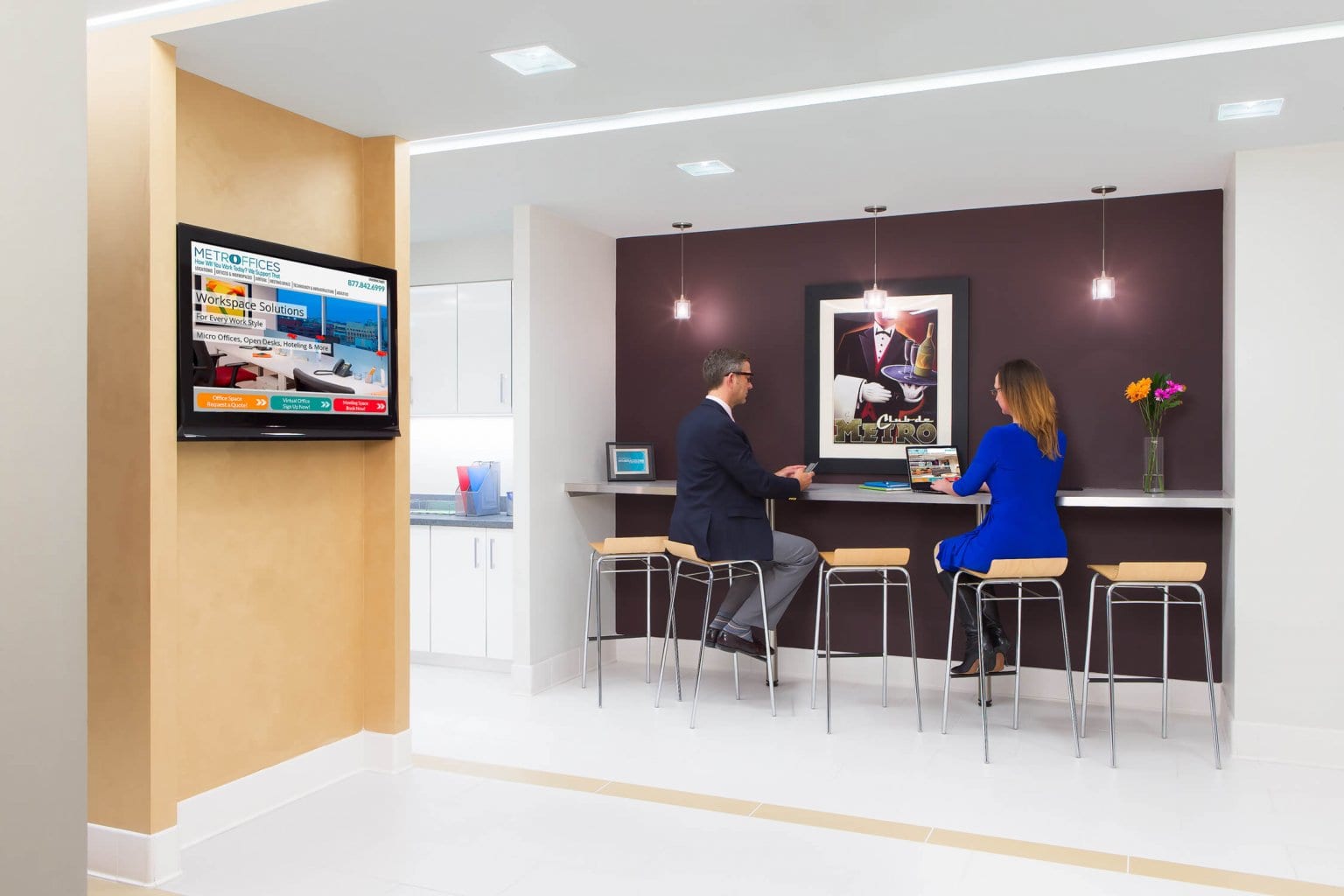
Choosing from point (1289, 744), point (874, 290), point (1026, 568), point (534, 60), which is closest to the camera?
point (534, 60)

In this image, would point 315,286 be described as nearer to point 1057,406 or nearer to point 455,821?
point 455,821

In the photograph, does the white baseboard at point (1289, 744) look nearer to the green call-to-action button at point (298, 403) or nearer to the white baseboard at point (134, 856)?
the green call-to-action button at point (298, 403)

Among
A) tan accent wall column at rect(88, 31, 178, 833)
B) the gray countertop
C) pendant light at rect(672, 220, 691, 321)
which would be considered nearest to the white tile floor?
tan accent wall column at rect(88, 31, 178, 833)

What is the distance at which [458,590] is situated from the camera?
5.88 metres

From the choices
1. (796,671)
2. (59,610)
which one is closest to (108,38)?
(59,610)

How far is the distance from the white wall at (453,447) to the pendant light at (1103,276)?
3.53 m

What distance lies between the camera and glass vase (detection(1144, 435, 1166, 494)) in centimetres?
490

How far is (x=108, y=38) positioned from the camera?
3.17 metres

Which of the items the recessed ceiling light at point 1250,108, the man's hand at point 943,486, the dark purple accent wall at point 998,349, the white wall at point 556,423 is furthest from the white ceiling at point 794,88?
the man's hand at point 943,486

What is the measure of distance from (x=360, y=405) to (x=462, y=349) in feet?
8.18

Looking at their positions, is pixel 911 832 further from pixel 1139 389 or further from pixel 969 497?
pixel 1139 389

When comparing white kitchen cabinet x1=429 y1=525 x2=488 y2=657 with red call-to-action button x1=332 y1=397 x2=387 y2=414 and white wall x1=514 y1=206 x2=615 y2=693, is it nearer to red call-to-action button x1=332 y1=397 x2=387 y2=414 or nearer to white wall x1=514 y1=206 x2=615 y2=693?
white wall x1=514 y1=206 x2=615 y2=693

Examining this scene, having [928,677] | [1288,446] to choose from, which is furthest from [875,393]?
[1288,446]

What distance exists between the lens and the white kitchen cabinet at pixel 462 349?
20.3 ft
